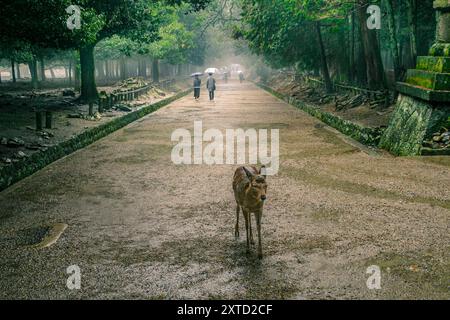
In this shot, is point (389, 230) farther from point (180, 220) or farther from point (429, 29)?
point (429, 29)

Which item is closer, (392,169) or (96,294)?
(96,294)

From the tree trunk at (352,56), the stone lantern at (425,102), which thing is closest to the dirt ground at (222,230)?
the stone lantern at (425,102)

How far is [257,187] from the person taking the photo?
15.7ft

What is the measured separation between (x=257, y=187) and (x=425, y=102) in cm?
770

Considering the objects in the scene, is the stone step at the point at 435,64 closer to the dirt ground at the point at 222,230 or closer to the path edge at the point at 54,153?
the dirt ground at the point at 222,230

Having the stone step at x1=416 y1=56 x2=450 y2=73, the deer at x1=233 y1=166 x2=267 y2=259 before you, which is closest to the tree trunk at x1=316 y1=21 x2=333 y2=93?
the stone step at x1=416 y1=56 x2=450 y2=73

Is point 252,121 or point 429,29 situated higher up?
point 429,29

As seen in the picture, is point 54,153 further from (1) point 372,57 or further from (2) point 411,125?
(1) point 372,57

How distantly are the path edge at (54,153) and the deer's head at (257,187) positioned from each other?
5.74 meters

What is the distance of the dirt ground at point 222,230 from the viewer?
15.0 ft

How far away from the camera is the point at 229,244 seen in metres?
5.68
